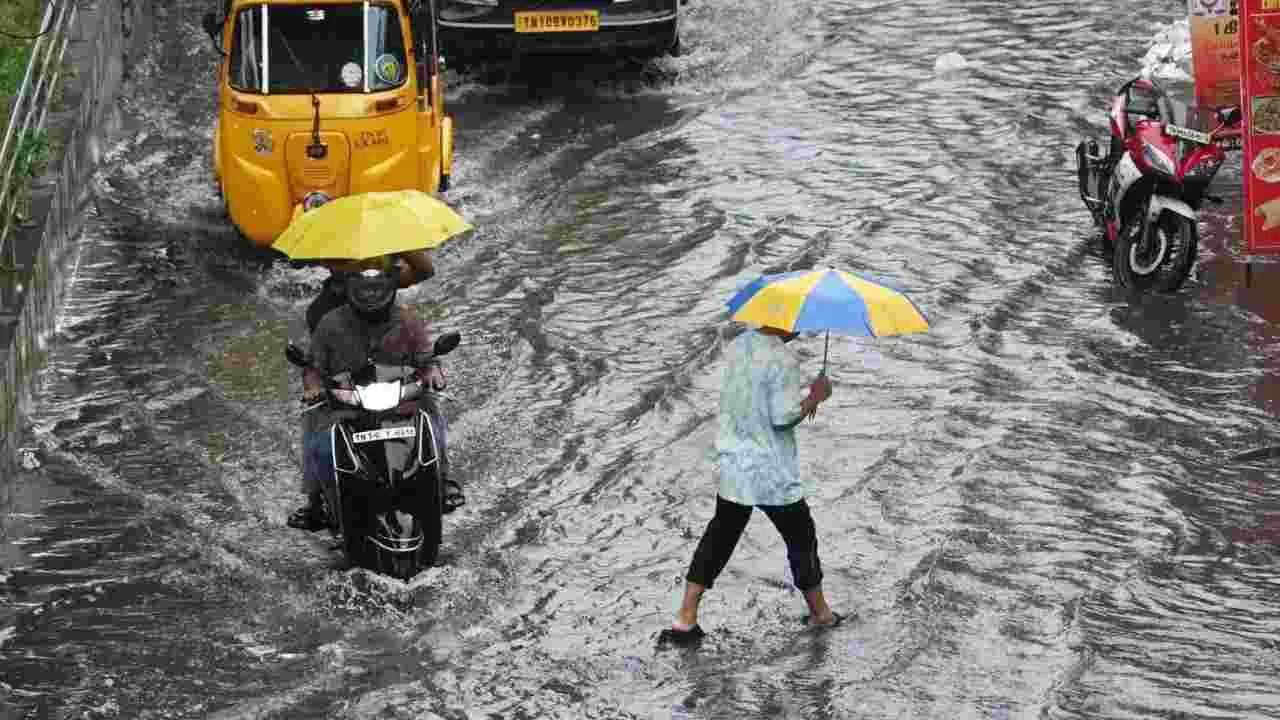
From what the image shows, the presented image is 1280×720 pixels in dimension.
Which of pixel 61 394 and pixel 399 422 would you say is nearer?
pixel 399 422

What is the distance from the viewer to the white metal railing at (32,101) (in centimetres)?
1447

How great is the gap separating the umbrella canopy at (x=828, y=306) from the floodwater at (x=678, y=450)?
1409 millimetres

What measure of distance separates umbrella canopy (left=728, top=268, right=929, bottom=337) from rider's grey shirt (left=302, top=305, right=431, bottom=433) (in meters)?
1.87

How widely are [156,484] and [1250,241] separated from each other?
22.6 feet

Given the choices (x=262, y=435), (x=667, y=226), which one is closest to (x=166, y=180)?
(x=667, y=226)

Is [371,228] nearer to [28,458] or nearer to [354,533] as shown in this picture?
[354,533]

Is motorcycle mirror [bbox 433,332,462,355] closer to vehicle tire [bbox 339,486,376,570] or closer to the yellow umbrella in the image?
the yellow umbrella

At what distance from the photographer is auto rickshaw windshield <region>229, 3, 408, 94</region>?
16.8 m

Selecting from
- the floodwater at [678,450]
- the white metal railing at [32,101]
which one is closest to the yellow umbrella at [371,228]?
the floodwater at [678,450]

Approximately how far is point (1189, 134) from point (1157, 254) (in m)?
0.79

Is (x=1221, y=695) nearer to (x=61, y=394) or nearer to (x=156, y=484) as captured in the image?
(x=156, y=484)

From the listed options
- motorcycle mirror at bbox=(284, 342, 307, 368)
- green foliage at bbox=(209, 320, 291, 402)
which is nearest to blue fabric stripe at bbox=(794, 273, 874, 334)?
motorcycle mirror at bbox=(284, 342, 307, 368)

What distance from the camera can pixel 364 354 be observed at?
10789 mm

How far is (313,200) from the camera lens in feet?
51.9
